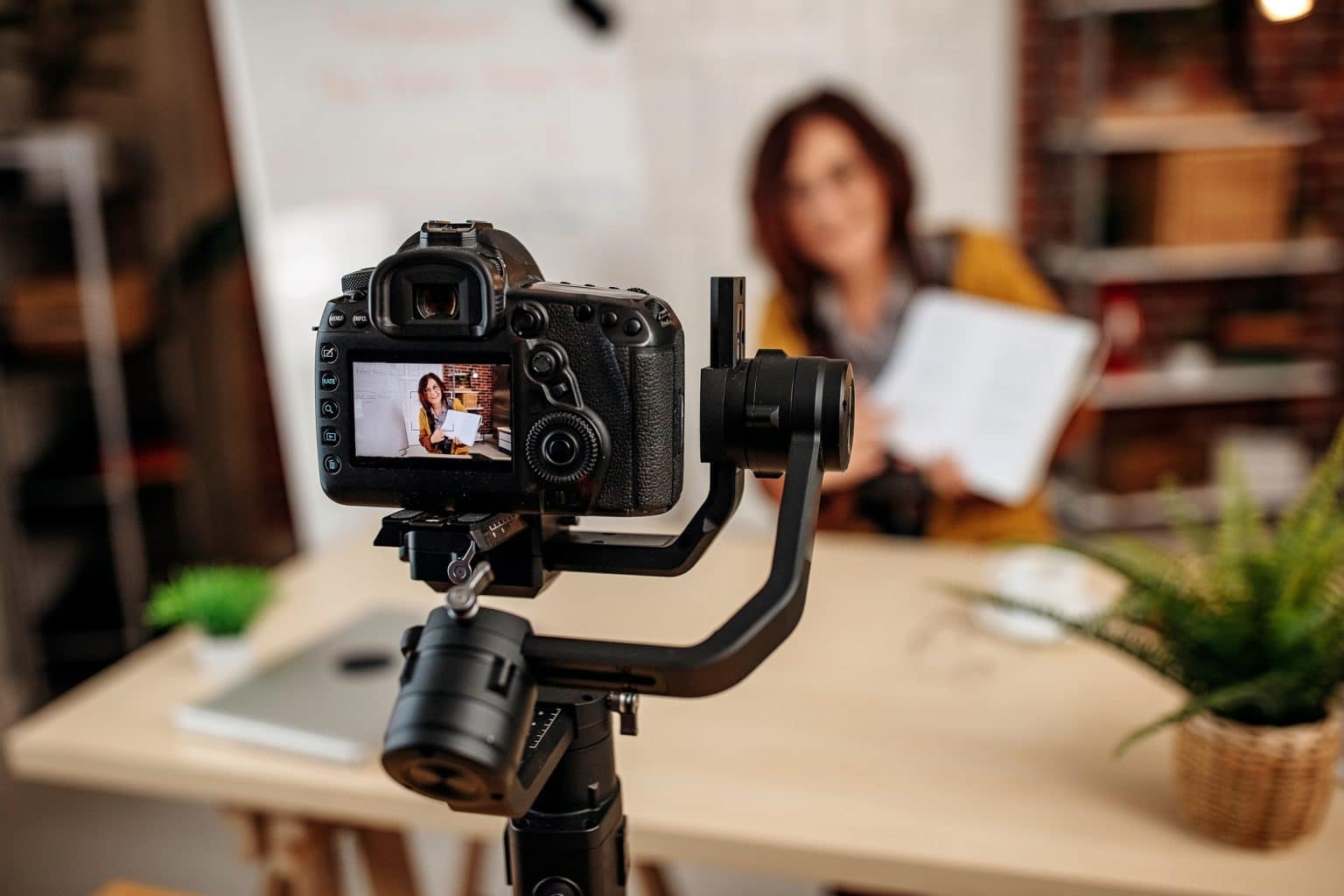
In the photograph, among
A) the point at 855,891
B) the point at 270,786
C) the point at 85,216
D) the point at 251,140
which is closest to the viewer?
the point at 270,786

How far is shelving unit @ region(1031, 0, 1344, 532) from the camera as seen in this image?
3197 mm

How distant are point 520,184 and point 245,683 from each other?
4.54ft

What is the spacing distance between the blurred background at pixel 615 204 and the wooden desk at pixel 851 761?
3.12ft

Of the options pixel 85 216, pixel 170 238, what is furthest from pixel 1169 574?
pixel 170 238

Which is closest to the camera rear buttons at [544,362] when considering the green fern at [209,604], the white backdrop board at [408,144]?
the green fern at [209,604]

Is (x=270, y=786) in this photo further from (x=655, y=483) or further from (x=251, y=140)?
(x=251, y=140)

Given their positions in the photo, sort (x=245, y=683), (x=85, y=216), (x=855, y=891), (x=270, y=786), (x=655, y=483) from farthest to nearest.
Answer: (x=85, y=216) < (x=855, y=891) < (x=245, y=683) < (x=270, y=786) < (x=655, y=483)

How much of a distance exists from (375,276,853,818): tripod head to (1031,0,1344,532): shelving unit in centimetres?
282

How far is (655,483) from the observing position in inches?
23.7

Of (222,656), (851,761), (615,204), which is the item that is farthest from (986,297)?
(222,656)

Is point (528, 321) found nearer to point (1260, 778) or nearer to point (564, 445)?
point (564, 445)

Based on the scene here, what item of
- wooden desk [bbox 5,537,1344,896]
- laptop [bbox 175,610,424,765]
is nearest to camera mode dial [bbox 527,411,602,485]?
wooden desk [bbox 5,537,1344,896]

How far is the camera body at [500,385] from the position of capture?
0.59 metres

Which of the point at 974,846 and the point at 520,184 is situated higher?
the point at 520,184
